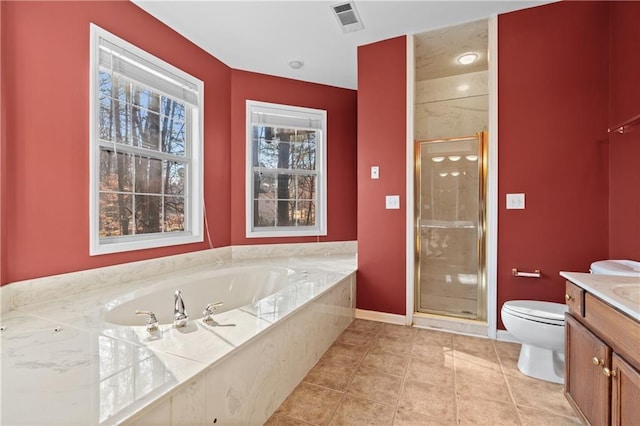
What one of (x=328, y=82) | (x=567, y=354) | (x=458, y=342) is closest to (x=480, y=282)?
(x=458, y=342)

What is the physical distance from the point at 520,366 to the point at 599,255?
39.7 inches

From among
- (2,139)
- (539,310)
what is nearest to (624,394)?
(539,310)

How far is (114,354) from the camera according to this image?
3.58ft

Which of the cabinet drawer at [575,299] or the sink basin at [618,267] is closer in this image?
the cabinet drawer at [575,299]

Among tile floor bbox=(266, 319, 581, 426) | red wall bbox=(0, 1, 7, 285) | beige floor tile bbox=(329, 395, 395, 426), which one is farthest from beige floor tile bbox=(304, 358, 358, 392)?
red wall bbox=(0, 1, 7, 285)

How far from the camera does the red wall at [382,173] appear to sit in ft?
8.49

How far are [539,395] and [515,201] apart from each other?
1.30 m

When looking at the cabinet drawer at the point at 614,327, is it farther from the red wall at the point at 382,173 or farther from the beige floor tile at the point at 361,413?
the red wall at the point at 382,173

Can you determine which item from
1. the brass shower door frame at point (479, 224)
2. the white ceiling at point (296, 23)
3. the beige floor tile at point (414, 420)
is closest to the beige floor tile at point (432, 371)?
the beige floor tile at point (414, 420)

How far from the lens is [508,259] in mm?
2268

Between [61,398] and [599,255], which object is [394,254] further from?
[61,398]

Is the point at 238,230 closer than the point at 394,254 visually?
No

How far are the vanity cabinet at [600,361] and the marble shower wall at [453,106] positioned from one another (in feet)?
6.89

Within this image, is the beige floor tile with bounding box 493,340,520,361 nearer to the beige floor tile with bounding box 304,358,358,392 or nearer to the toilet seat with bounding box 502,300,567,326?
the toilet seat with bounding box 502,300,567,326
